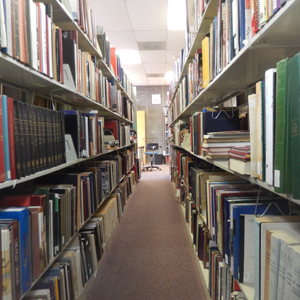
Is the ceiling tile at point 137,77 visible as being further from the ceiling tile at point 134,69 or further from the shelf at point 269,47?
the shelf at point 269,47

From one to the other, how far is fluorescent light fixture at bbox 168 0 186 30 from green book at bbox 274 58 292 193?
318 centimetres

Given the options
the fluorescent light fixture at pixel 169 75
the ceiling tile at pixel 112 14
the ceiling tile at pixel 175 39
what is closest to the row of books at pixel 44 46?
the ceiling tile at pixel 112 14

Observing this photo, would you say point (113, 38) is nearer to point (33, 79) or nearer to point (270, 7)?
point (33, 79)

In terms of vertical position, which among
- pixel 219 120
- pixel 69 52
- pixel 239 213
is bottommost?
pixel 239 213

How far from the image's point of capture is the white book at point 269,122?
0.58 metres

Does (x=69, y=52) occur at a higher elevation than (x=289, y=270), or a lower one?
higher

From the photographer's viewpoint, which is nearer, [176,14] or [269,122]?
[269,122]

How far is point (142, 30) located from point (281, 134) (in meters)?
4.08

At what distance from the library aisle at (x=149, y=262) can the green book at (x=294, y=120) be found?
1.39 meters

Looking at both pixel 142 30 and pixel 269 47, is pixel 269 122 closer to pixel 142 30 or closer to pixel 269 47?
pixel 269 47

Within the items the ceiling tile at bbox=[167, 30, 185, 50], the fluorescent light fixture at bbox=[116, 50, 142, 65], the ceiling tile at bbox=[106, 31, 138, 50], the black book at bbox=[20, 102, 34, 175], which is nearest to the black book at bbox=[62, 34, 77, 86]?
the black book at bbox=[20, 102, 34, 175]

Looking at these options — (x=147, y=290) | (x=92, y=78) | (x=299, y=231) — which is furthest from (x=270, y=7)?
(x=147, y=290)

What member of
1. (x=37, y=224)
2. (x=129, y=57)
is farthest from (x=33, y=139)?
(x=129, y=57)

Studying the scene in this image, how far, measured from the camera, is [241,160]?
798mm
